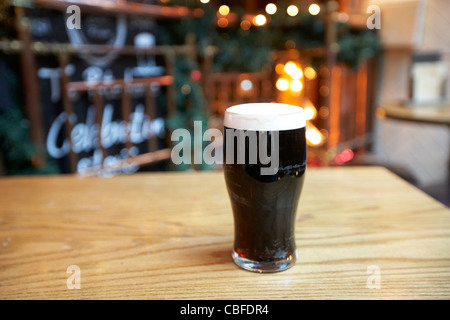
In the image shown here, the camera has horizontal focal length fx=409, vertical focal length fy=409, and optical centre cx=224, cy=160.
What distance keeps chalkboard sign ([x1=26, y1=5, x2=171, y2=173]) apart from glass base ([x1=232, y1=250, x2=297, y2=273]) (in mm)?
2805

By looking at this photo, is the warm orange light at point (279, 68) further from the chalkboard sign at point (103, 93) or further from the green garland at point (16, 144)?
the green garland at point (16, 144)

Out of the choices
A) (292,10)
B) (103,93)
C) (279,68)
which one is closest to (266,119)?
(103,93)

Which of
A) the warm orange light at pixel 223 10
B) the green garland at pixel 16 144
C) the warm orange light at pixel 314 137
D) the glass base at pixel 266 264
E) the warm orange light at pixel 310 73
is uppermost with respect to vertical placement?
the warm orange light at pixel 223 10

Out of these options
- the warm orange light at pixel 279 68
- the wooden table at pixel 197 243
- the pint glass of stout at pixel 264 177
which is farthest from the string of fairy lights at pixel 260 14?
the pint glass of stout at pixel 264 177

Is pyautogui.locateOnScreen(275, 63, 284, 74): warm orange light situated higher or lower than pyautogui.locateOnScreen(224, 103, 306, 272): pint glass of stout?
higher

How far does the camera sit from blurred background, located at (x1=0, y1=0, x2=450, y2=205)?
2.89 meters

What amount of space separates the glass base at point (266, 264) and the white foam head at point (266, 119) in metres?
0.22

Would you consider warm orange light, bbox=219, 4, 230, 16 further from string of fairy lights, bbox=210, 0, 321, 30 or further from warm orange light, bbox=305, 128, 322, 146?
warm orange light, bbox=305, 128, 322, 146

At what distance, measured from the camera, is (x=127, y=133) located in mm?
3836

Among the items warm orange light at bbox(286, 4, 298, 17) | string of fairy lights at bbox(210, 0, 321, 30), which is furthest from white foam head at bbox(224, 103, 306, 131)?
warm orange light at bbox(286, 4, 298, 17)

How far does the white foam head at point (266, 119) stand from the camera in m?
0.62

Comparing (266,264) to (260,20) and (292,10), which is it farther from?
(292,10)
